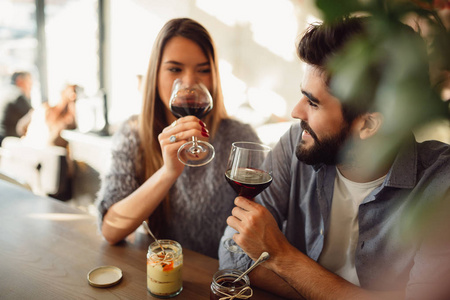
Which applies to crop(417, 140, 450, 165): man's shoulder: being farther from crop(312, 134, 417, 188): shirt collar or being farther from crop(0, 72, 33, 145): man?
crop(0, 72, 33, 145): man

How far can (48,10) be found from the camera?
508 centimetres

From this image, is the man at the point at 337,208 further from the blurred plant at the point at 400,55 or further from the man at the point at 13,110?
the man at the point at 13,110

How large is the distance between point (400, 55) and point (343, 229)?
42.2 inches

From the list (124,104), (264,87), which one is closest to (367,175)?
(264,87)

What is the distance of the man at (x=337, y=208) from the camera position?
3.27 feet

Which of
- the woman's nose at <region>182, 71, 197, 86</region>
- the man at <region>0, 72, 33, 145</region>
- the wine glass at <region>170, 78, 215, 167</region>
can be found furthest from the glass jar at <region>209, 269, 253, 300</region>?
the man at <region>0, 72, 33, 145</region>

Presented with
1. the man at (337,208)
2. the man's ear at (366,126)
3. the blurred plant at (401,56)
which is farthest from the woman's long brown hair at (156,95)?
the blurred plant at (401,56)

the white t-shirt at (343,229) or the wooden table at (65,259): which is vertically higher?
the white t-shirt at (343,229)

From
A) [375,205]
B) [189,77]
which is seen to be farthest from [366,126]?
[189,77]

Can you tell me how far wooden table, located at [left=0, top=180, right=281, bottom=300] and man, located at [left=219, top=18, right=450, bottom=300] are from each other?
15cm

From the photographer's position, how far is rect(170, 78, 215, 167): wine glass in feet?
4.13

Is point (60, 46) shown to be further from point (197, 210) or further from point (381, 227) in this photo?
point (381, 227)

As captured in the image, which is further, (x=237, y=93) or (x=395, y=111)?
(x=237, y=93)

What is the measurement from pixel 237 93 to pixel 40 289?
16.1ft
